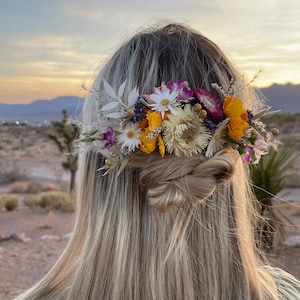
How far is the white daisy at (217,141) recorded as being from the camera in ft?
4.25

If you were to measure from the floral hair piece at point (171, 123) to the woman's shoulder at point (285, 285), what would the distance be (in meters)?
0.47

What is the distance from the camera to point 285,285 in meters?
1.61

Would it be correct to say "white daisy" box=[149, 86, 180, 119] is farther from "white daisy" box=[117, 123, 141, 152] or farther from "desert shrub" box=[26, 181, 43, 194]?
"desert shrub" box=[26, 181, 43, 194]

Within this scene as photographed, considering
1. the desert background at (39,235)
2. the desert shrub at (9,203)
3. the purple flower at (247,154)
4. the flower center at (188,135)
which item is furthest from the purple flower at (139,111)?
the desert shrub at (9,203)

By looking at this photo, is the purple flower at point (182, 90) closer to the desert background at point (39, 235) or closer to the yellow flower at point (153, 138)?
the yellow flower at point (153, 138)

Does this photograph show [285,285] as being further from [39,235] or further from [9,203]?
[9,203]

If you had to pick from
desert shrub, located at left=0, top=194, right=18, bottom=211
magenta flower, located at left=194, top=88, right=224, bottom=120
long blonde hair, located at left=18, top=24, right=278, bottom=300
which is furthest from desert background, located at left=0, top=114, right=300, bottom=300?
magenta flower, located at left=194, top=88, right=224, bottom=120

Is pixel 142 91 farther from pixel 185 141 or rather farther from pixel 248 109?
pixel 248 109

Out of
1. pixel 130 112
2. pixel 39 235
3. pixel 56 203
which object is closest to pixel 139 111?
pixel 130 112

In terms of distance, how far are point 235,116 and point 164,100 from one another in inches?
6.8

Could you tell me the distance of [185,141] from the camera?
50.3 inches

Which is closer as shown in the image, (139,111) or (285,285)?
(139,111)

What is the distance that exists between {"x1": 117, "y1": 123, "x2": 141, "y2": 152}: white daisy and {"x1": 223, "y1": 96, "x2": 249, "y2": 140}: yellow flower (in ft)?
0.69

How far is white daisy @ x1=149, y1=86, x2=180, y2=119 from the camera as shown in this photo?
128 cm
